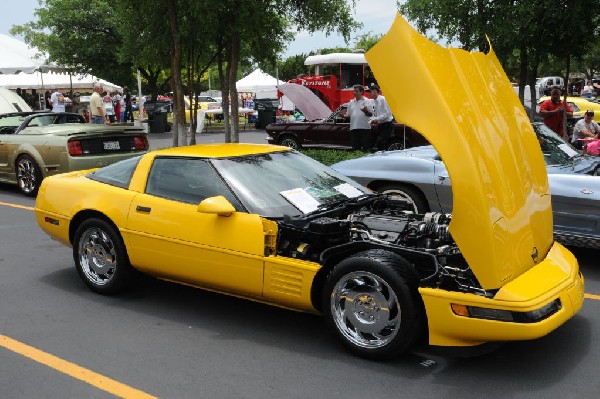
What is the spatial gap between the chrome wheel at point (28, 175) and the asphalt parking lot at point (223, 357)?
548 cm

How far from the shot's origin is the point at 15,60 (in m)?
22.8

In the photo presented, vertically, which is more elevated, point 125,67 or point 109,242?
point 125,67

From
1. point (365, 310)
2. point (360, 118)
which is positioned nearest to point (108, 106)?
point (360, 118)

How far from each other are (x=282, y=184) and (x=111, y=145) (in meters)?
6.42

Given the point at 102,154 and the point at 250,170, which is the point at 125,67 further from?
the point at 250,170

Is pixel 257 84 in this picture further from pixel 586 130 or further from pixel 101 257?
pixel 101 257

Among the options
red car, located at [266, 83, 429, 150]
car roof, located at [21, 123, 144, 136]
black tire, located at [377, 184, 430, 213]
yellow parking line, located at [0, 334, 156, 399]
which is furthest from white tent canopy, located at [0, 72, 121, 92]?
yellow parking line, located at [0, 334, 156, 399]

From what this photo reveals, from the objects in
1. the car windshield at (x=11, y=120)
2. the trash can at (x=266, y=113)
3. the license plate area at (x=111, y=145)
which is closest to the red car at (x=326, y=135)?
the license plate area at (x=111, y=145)

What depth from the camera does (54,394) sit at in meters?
3.71

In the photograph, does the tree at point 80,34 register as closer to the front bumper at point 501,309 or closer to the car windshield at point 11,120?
the car windshield at point 11,120

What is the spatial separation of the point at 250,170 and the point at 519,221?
207 cm

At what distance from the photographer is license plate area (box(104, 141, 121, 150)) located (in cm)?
1062

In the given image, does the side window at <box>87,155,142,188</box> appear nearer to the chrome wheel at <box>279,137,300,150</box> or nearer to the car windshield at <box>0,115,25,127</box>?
the car windshield at <box>0,115,25,127</box>

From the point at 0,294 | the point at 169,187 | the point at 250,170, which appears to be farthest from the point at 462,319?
the point at 0,294
